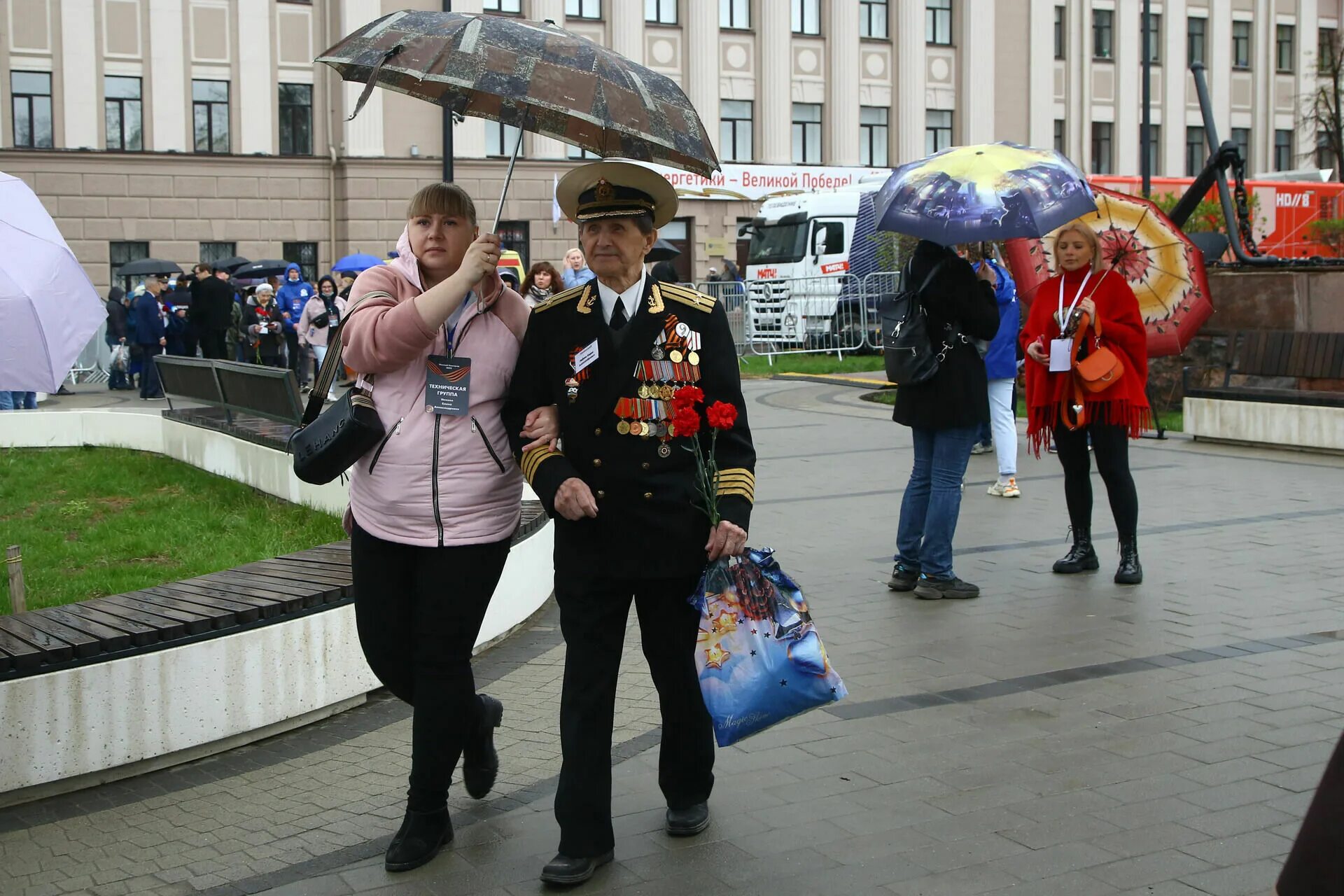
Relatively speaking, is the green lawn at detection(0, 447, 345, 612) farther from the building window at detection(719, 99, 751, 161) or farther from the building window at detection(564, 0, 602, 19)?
the building window at detection(719, 99, 751, 161)

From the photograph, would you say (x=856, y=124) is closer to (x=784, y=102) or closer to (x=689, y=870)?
(x=784, y=102)

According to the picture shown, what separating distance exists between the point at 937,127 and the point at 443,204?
140 feet

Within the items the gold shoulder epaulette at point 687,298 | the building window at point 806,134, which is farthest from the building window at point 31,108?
the gold shoulder epaulette at point 687,298

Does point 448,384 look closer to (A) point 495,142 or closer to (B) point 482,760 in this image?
(B) point 482,760

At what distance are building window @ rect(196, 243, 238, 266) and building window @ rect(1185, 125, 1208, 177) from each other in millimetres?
29127

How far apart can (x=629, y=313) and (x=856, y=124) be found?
40814mm

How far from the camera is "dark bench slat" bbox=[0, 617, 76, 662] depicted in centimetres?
490

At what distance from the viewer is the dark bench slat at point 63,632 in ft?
16.3

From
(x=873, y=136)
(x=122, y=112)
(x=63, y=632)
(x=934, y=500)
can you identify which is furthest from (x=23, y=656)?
(x=873, y=136)

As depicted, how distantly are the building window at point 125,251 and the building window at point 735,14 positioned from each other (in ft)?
54.6

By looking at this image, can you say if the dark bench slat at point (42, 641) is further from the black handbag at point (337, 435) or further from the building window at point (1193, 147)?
the building window at point (1193, 147)

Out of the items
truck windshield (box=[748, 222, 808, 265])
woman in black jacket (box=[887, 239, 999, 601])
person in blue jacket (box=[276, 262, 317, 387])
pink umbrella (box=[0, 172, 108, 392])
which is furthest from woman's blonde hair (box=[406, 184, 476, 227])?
truck windshield (box=[748, 222, 808, 265])

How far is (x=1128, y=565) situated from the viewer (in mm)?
7828

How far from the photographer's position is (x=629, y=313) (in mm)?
4219
